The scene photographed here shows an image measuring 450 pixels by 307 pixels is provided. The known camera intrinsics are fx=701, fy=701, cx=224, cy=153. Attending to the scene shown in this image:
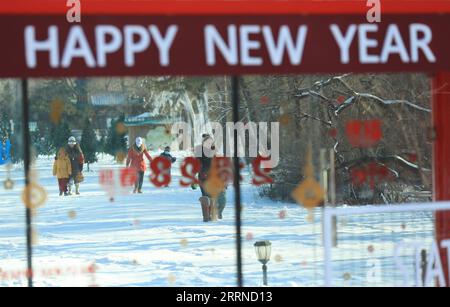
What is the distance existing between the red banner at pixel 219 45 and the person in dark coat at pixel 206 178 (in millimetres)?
1263

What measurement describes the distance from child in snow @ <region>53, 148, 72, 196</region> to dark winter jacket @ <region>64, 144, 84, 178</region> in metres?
0.03

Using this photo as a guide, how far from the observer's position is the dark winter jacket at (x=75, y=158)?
6184 millimetres

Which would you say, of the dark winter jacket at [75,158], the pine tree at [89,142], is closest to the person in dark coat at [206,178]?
the pine tree at [89,142]

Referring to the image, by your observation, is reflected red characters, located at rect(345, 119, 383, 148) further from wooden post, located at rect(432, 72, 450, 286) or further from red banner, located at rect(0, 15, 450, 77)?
red banner, located at rect(0, 15, 450, 77)

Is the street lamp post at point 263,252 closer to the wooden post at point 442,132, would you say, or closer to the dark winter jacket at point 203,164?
the dark winter jacket at point 203,164

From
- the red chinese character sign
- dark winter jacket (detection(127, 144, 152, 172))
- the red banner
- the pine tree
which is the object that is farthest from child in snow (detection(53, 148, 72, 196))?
the red banner

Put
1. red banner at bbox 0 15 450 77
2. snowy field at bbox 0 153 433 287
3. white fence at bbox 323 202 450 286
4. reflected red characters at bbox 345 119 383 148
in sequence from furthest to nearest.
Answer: reflected red characters at bbox 345 119 383 148 → snowy field at bbox 0 153 433 287 → white fence at bbox 323 202 450 286 → red banner at bbox 0 15 450 77

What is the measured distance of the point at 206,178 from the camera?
20.3 ft

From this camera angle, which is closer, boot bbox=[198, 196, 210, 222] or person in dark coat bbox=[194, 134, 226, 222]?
person in dark coat bbox=[194, 134, 226, 222]

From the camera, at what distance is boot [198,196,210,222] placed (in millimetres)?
6499

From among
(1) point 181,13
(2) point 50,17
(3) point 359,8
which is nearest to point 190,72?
(1) point 181,13

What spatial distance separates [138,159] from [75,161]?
2.03 ft

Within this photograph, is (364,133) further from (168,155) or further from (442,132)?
(168,155)

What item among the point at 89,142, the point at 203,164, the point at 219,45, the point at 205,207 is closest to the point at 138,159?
the point at 89,142
